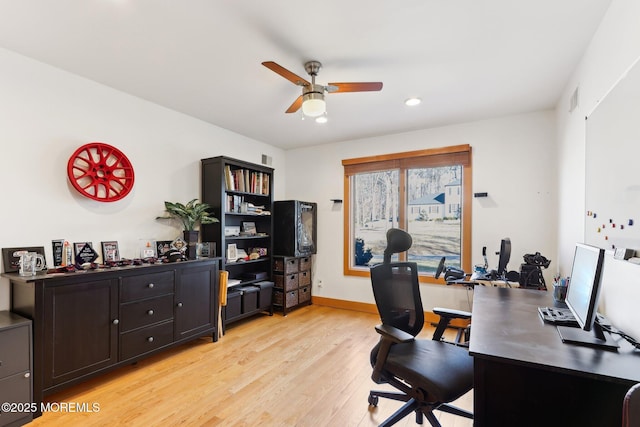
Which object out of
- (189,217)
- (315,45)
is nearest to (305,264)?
(189,217)

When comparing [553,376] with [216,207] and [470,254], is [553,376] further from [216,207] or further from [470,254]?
[216,207]

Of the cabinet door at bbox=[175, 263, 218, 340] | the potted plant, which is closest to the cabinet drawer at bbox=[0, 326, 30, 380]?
the cabinet door at bbox=[175, 263, 218, 340]

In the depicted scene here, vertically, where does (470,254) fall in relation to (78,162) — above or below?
below

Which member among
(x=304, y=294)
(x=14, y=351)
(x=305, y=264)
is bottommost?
(x=304, y=294)

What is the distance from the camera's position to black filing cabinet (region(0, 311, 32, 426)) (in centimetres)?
190

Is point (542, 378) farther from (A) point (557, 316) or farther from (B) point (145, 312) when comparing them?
(B) point (145, 312)

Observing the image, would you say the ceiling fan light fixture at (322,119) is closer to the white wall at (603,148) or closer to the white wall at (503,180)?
the white wall at (503,180)

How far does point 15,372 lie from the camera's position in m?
1.95

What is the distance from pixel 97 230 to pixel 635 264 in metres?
3.80

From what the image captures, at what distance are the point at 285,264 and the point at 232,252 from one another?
0.80 m

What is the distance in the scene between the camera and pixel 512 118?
3.65 metres

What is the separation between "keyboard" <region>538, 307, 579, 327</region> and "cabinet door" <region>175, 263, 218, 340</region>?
292cm

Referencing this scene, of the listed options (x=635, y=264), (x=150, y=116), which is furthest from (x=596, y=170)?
(x=150, y=116)

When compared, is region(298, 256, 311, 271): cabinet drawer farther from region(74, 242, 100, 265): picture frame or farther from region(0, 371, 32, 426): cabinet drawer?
region(0, 371, 32, 426): cabinet drawer
